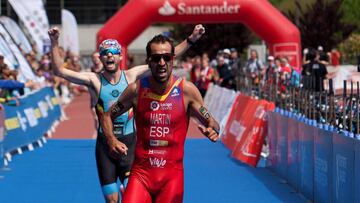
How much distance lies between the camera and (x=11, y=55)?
2597 centimetres

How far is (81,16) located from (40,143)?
65818mm

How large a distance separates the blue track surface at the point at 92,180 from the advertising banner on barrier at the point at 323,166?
82 cm

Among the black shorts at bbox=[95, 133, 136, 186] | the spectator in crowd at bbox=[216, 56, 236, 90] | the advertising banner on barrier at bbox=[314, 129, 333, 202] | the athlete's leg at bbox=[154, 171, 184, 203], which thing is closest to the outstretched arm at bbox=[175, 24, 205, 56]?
the black shorts at bbox=[95, 133, 136, 186]

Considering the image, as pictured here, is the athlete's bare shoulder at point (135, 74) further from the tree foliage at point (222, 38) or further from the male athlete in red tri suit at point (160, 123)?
the tree foliage at point (222, 38)

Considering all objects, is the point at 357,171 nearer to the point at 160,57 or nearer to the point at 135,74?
the point at 135,74

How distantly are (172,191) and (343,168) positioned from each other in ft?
11.0

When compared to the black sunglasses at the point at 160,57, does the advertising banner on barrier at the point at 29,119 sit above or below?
below

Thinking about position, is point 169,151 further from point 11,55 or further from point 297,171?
point 11,55

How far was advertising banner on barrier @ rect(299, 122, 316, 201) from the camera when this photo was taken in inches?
502

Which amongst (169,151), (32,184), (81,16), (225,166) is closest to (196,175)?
(225,166)

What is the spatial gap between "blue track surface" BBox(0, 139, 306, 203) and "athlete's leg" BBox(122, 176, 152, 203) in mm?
5306

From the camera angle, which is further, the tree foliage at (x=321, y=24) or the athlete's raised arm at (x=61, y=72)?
the tree foliage at (x=321, y=24)

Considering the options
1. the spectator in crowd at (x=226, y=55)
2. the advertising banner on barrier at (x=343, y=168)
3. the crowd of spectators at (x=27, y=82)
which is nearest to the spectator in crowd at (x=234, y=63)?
the spectator in crowd at (x=226, y=55)

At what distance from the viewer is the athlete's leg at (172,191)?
786 centimetres
